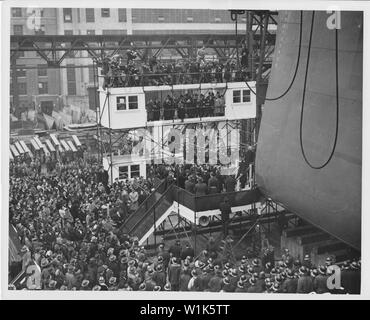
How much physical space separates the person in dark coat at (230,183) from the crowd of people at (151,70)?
3.61ft

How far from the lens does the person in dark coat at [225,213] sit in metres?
5.66

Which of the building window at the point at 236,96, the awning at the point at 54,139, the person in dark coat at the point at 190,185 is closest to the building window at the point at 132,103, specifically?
the awning at the point at 54,139

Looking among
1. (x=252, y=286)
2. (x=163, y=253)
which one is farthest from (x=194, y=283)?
(x=252, y=286)

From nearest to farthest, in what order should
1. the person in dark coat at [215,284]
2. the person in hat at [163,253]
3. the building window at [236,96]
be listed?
the person in dark coat at [215,284] < the person in hat at [163,253] < the building window at [236,96]

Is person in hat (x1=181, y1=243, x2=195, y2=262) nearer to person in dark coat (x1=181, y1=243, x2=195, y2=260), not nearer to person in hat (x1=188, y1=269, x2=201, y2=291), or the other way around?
person in dark coat (x1=181, y1=243, x2=195, y2=260)

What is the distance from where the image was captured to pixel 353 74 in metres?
5.38

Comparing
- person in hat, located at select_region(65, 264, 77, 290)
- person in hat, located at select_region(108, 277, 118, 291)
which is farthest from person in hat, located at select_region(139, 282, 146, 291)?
person in hat, located at select_region(65, 264, 77, 290)

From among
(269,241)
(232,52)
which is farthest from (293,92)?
(269,241)

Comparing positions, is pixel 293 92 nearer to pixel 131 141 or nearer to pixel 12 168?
pixel 131 141

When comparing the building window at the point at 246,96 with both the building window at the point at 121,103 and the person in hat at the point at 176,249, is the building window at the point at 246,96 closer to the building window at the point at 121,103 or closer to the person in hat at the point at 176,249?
the building window at the point at 121,103

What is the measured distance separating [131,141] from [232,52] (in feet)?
4.91

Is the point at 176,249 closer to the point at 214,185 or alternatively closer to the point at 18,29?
the point at 214,185

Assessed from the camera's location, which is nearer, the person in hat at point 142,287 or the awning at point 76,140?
the person in hat at point 142,287

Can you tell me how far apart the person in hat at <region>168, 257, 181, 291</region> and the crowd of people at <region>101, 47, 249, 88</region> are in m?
1.91
